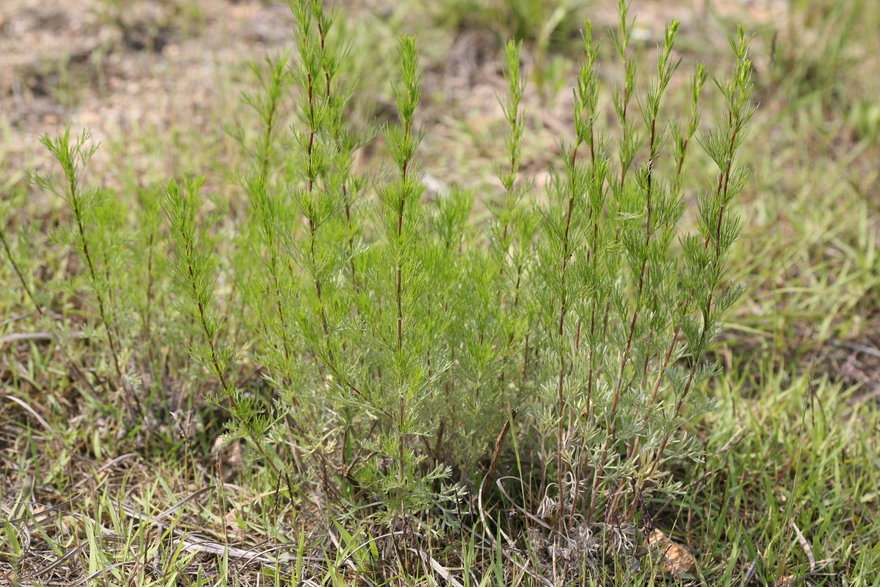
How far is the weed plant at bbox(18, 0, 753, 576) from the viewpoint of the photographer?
5.76 feet

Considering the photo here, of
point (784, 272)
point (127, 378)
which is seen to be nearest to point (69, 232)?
point (127, 378)

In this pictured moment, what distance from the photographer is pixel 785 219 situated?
369cm

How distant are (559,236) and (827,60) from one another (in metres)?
3.32

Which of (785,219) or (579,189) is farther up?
(579,189)

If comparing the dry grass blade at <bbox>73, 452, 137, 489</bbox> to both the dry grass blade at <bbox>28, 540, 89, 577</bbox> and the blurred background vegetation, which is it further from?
the dry grass blade at <bbox>28, 540, 89, 577</bbox>

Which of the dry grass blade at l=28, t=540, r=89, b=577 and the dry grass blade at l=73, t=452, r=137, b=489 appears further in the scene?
the dry grass blade at l=73, t=452, r=137, b=489

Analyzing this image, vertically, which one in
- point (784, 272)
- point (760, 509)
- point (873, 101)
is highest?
point (873, 101)

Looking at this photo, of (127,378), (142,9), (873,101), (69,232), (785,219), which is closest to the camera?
(69,232)

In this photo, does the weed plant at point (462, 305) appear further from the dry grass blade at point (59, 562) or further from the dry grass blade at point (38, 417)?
the dry grass blade at point (59, 562)

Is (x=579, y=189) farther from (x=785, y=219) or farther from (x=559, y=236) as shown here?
(x=785, y=219)

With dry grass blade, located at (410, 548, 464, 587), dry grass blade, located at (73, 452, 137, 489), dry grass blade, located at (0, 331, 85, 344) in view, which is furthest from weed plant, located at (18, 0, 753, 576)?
dry grass blade, located at (0, 331, 85, 344)

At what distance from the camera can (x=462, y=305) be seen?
2027mm

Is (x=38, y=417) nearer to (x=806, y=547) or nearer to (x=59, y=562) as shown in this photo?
(x=59, y=562)

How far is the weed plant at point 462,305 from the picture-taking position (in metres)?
1.76
